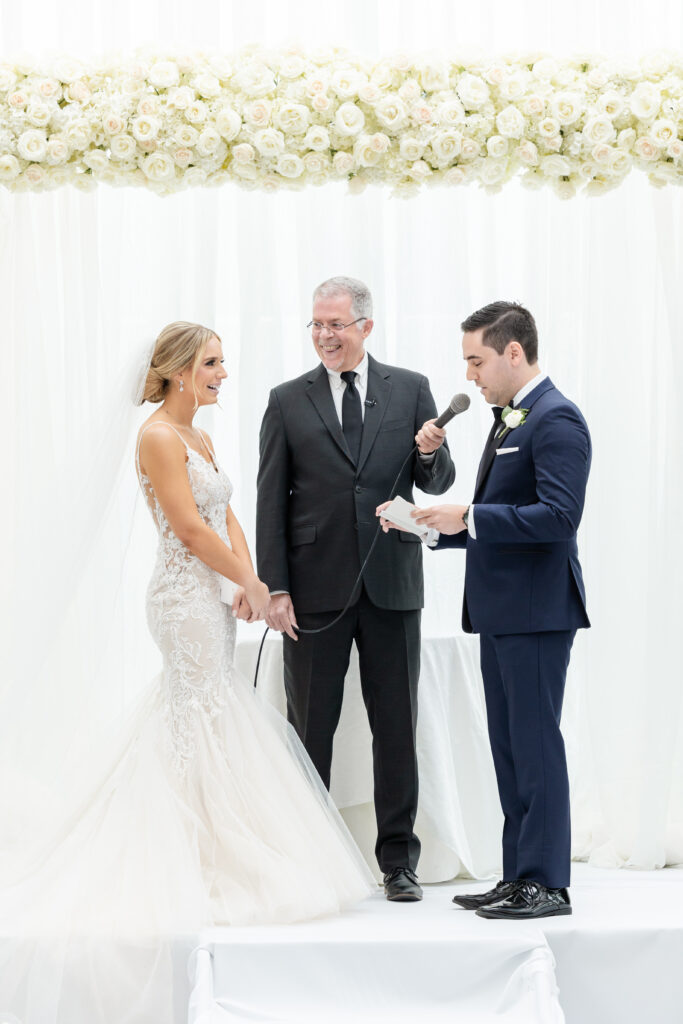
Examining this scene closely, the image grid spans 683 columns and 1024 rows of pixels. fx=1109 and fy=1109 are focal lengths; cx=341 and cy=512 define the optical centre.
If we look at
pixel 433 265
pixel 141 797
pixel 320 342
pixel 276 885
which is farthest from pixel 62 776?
pixel 433 265

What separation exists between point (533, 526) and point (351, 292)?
0.95m

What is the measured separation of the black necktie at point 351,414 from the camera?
346 centimetres

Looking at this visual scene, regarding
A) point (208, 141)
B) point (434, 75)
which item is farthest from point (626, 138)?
point (208, 141)

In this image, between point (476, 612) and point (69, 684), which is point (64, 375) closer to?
point (69, 684)

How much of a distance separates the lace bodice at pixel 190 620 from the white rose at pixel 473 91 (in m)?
1.34

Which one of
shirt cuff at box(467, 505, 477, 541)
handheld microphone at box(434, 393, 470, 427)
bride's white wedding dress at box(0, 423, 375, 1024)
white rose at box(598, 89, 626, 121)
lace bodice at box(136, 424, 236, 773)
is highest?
white rose at box(598, 89, 626, 121)

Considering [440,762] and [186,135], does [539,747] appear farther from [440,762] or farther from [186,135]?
[186,135]

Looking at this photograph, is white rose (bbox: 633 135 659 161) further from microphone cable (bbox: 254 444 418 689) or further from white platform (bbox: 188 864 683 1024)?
white platform (bbox: 188 864 683 1024)

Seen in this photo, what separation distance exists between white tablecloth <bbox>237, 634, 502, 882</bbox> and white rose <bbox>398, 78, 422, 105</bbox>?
1.74 m

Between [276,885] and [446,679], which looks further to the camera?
[446,679]

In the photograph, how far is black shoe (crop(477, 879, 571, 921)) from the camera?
302 cm

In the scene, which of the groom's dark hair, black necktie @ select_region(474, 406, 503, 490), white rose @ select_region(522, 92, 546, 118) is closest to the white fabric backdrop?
white rose @ select_region(522, 92, 546, 118)

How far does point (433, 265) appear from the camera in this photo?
4035 mm

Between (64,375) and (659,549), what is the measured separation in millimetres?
2099
